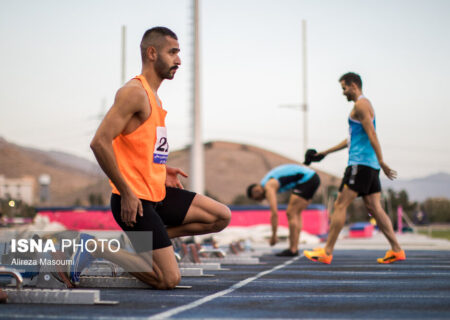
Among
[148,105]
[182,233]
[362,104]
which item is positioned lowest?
[182,233]

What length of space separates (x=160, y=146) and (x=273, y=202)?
511 cm

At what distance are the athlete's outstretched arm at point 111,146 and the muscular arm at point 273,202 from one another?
541 cm

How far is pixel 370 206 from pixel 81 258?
4.26 m

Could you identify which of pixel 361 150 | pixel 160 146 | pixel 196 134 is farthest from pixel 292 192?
pixel 160 146

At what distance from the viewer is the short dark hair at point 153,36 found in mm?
5242

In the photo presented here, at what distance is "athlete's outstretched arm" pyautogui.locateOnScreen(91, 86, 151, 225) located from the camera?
15.2 feet

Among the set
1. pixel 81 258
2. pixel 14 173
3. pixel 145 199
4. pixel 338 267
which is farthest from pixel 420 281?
pixel 14 173

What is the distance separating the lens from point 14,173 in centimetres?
16250

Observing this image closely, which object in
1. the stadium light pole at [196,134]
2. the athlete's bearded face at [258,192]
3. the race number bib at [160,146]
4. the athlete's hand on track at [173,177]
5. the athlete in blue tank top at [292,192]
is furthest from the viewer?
the stadium light pole at [196,134]

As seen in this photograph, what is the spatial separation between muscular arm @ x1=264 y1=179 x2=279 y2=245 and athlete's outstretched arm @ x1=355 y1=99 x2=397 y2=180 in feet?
7.98

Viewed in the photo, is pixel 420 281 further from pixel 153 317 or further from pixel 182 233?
pixel 153 317

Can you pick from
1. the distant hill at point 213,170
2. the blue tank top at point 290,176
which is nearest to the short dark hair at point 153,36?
the blue tank top at point 290,176

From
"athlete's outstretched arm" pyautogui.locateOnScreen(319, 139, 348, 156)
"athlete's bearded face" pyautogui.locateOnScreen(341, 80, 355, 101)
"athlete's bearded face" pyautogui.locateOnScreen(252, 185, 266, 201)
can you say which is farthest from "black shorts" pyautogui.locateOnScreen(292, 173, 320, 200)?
"athlete's bearded face" pyautogui.locateOnScreen(341, 80, 355, 101)

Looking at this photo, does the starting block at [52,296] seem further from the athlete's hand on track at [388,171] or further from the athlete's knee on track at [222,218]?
the athlete's hand on track at [388,171]
